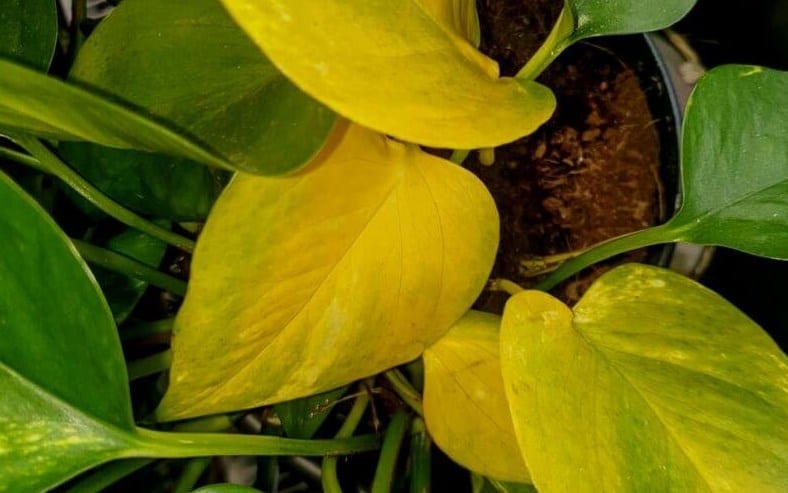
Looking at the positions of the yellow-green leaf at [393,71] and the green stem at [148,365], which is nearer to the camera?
the yellow-green leaf at [393,71]

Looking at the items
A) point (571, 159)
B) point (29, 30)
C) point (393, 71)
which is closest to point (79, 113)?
point (393, 71)

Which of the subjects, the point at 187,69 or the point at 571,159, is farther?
the point at 571,159

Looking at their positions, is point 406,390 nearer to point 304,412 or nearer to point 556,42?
point 304,412

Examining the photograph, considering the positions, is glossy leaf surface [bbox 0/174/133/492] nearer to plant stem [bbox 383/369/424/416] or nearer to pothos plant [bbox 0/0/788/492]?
pothos plant [bbox 0/0/788/492]

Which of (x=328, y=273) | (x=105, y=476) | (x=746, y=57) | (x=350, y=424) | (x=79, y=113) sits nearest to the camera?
(x=79, y=113)

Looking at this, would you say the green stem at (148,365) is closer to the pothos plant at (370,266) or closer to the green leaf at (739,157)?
the pothos plant at (370,266)

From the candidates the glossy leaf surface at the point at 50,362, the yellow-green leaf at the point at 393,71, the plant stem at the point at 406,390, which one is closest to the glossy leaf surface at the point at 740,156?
the yellow-green leaf at the point at 393,71

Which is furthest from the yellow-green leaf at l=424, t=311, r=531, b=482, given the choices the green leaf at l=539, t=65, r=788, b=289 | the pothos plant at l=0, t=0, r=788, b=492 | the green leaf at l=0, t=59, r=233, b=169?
the green leaf at l=0, t=59, r=233, b=169
